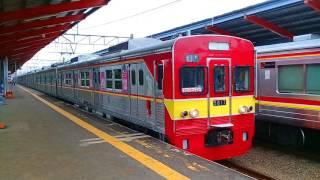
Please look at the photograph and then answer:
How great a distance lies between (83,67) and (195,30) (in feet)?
24.3

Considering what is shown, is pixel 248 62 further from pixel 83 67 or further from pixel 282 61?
pixel 83 67

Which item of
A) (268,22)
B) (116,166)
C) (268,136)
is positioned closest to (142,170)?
(116,166)

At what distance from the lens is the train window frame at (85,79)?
1614 cm

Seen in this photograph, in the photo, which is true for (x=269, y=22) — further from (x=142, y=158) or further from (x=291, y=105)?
(x=142, y=158)

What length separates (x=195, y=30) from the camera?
22.1 metres

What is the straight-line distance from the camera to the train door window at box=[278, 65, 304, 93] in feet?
32.6

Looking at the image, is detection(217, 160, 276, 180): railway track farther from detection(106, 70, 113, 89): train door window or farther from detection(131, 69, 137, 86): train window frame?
detection(106, 70, 113, 89): train door window

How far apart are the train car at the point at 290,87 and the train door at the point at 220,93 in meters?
2.09

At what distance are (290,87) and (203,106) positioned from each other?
118 inches

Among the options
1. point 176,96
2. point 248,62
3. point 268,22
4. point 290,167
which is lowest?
point 290,167

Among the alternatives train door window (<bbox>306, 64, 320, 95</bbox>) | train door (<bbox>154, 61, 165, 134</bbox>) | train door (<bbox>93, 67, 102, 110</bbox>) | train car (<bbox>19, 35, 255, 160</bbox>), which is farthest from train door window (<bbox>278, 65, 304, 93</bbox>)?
train door (<bbox>93, 67, 102, 110</bbox>)

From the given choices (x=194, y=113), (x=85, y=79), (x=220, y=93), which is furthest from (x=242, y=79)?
(x=85, y=79)

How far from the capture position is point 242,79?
9.10 m

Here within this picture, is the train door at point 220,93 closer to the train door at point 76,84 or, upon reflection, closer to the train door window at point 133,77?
the train door window at point 133,77
